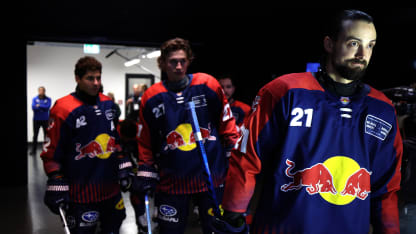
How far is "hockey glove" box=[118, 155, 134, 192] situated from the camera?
2.82 metres

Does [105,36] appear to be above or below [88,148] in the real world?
above

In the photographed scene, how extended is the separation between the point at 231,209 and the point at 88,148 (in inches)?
64.0

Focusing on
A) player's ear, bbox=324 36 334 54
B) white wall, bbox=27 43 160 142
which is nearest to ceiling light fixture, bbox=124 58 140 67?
white wall, bbox=27 43 160 142

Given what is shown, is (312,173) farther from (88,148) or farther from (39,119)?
(39,119)

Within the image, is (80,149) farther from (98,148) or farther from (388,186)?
(388,186)

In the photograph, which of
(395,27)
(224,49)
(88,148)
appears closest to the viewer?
(88,148)

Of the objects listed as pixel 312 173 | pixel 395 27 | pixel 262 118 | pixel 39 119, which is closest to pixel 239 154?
pixel 262 118

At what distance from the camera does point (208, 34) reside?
19.4 ft

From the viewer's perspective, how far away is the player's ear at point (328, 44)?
139cm

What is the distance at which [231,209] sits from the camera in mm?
1331

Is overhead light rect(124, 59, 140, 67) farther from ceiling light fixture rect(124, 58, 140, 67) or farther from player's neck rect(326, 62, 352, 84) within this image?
player's neck rect(326, 62, 352, 84)

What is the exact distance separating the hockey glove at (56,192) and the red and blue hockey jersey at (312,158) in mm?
1604

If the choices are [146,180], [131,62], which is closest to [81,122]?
[146,180]

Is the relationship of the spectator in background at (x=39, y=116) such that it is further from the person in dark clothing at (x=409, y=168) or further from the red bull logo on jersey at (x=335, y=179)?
the red bull logo on jersey at (x=335, y=179)
